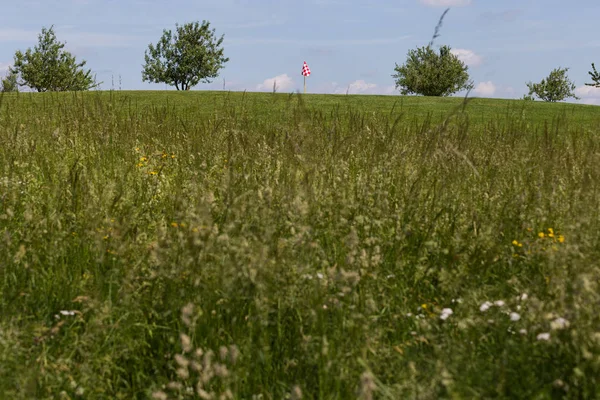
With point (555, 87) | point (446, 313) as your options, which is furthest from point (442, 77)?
point (446, 313)

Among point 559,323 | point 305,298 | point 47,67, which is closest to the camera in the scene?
point 559,323

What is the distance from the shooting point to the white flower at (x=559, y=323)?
2145mm

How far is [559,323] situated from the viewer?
86.2 inches

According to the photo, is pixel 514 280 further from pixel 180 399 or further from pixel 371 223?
pixel 180 399

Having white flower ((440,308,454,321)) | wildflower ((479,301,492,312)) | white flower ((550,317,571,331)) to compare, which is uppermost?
white flower ((550,317,571,331))

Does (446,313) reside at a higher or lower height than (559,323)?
lower

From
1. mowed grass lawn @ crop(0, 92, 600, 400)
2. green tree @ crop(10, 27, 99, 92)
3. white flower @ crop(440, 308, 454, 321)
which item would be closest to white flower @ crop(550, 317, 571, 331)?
mowed grass lawn @ crop(0, 92, 600, 400)

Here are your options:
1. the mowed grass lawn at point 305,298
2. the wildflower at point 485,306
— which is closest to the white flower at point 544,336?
the mowed grass lawn at point 305,298

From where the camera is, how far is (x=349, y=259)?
2.45 meters

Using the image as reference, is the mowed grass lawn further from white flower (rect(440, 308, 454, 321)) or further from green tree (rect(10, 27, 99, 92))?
green tree (rect(10, 27, 99, 92))

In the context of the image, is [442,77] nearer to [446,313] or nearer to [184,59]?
[184,59]

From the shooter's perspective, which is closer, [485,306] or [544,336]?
[544,336]

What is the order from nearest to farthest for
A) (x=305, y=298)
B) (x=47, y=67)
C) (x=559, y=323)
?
(x=559, y=323) < (x=305, y=298) < (x=47, y=67)

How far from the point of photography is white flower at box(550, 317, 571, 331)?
2145mm
